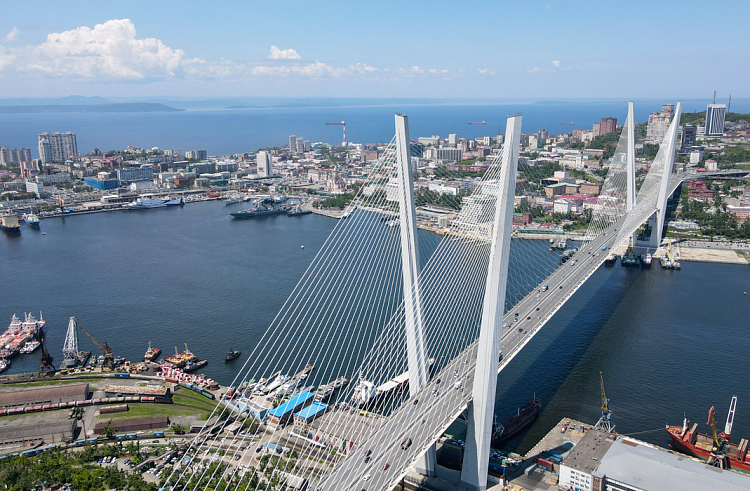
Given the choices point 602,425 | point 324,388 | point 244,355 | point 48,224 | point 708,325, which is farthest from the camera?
point 48,224

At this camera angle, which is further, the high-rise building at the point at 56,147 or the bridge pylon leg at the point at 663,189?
the high-rise building at the point at 56,147

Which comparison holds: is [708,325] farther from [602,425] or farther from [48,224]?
[48,224]

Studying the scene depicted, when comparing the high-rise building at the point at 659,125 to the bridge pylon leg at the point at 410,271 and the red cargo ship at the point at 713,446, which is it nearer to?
the red cargo ship at the point at 713,446

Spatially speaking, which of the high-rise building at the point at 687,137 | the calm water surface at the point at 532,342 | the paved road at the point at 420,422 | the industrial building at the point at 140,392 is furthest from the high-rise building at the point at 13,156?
the high-rise building at the point at 687,137

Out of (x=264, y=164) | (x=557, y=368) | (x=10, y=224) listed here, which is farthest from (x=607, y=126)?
(x=10, y=224)

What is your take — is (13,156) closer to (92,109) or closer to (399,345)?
(399,345)

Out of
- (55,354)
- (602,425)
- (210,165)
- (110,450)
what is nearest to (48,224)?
(210,165)

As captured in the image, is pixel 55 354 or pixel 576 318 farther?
pixel 576 318

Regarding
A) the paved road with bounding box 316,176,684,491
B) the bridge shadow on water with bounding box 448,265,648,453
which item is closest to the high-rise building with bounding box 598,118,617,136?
the bridge shadow on water with bounding box 448,265,648,453

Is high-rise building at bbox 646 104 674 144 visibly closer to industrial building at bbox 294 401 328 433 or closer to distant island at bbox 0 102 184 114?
industrial building at bbox 294 401 328 433
